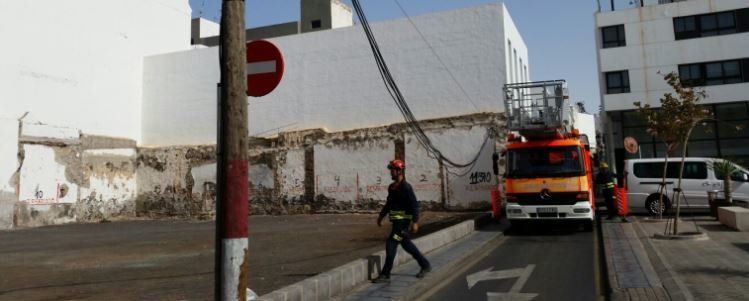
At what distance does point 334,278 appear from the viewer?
20.5ft

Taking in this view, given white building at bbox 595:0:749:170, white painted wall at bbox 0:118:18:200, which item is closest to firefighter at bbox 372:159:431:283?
white painted wall at bbox 0:118:18:200

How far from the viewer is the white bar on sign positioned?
4750mm

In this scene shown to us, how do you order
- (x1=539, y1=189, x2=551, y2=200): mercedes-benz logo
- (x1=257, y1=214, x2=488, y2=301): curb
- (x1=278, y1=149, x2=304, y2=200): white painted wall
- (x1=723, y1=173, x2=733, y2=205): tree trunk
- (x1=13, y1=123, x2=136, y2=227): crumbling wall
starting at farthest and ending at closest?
(x1=278, y1=149, x2=304, y2=200): white painted wall, (x1=13, y1=123, x2=136, y2=227): crumbling wall, (x1=723, y1=173, x2=733, y2=205): tree trunk, (x1=539, y1=189, x2=551, y2=200): mercedes-benz logo, (x1=257, y1=214, x2=488, y2=301): curb

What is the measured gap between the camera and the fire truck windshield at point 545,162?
12406 millimetres

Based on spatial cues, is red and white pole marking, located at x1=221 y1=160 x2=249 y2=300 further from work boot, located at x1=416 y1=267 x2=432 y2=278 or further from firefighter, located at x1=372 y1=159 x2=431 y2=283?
work boot, located at x1=416 y1=267 x2=432 y2=278

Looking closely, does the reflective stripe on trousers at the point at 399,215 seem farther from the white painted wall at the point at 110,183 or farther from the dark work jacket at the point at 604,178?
the white painted wall at the point at 110,183

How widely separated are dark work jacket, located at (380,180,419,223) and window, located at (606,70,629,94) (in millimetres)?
28272

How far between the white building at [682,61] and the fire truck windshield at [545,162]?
20729mm

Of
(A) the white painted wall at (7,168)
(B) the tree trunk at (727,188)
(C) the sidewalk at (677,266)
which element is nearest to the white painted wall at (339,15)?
(A) the white painted wall at (7,168)

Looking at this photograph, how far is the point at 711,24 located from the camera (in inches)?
Result: 1168

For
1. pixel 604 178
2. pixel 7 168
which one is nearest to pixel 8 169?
pixel 7 168

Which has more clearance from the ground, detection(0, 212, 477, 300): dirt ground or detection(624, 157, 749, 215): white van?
detection(624, 157, 749, 215): white van

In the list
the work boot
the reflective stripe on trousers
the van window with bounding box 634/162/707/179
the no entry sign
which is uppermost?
the no entry sign

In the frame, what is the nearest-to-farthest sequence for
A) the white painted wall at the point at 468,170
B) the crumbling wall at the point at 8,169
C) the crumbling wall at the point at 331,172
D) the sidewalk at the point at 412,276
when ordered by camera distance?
the sidewalk at the point at 412,276
the white painted wall at the point at 468,170
the crumbling wall at the point at 331,172
the crumbling wall at the point at 8,169
